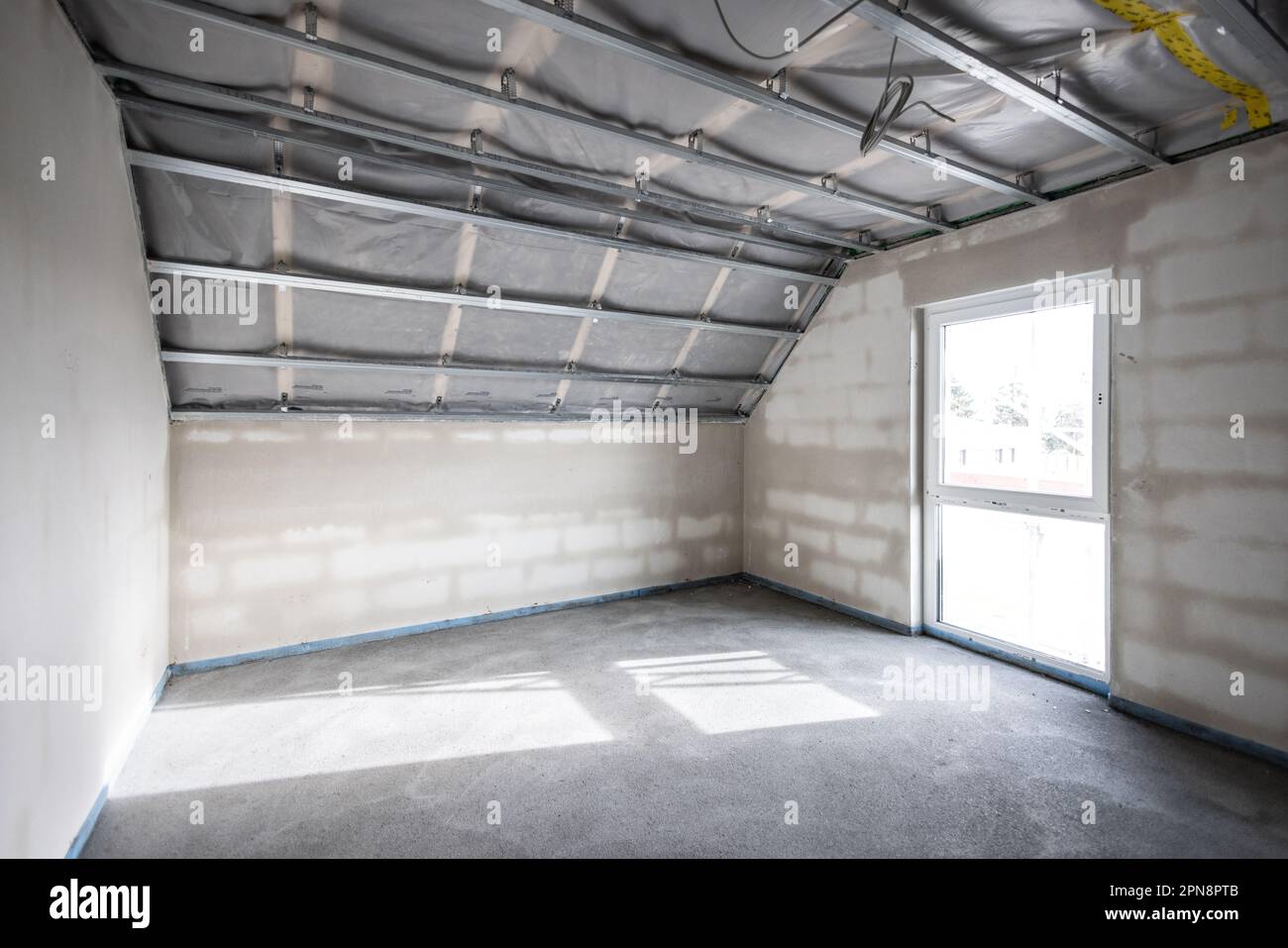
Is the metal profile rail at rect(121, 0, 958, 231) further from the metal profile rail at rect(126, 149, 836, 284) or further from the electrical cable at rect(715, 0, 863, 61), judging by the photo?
the metal profile rail at rect(126, 149, 836, 284)

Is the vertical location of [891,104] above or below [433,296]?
above

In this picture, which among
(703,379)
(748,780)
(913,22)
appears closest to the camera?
(913,22)

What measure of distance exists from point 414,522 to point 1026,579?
12.9 feet

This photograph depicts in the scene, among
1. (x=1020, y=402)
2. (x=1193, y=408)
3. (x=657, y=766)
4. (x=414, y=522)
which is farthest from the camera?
(x=414, y=522)

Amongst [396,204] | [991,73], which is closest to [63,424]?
[396,204]

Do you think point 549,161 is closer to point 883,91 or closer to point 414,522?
point 883,91

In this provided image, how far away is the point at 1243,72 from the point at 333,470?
482cm

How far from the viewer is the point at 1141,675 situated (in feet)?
10.4

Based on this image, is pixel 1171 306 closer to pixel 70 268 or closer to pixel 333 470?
pixel 70 268

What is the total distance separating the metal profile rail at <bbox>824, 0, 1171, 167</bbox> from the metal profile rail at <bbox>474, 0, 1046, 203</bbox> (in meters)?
0.09

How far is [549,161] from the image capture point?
311 cm

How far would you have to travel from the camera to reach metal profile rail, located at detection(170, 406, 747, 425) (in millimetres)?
3816

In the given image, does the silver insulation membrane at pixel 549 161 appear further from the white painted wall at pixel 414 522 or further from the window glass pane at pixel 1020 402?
the window glass pane at pixel 1020 402
